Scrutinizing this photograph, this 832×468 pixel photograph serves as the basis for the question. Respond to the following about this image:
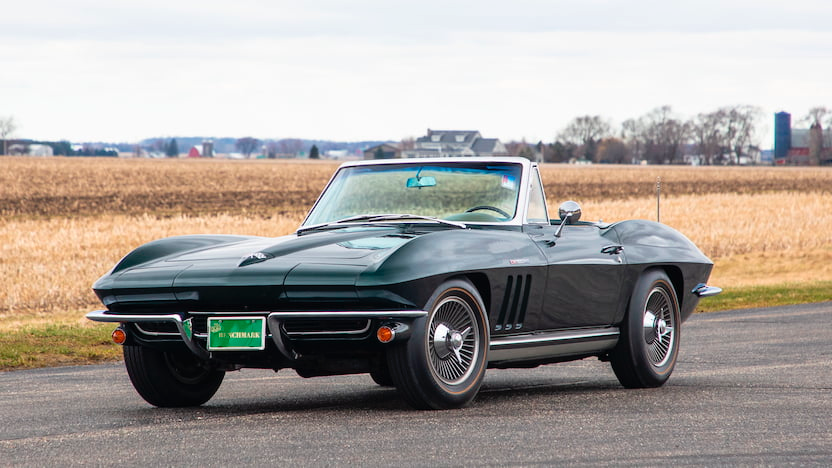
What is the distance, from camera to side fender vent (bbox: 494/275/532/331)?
22.7 ft

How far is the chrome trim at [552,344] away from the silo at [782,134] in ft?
547

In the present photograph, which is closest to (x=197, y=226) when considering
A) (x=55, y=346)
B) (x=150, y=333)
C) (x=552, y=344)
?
(x=55, y=346)

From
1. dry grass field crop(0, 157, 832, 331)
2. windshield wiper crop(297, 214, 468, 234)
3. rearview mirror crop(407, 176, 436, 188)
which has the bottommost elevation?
dry grass field crop(0, 157, 832, 331)

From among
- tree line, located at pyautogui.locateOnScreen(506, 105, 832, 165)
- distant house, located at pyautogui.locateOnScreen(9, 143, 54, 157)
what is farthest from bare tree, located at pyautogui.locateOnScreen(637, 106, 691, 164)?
A: distant house, located at pyautogui.locateOnScreen(9, 143, 54, 157)

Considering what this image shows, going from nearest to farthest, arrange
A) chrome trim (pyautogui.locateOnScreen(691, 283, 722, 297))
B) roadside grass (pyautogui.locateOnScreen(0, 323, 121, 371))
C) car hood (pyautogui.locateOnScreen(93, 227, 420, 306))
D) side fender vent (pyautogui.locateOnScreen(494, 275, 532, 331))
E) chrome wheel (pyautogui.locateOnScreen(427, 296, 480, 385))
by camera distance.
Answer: car hood (pyautogui.locateOnScreen(93, 227, 420, 306)), chrome wheel (pyautogui.locateOnScreen(427, 296, 480, 385)), side fender vent (pyautogui.locateOnScreen(494, 275, 532, 331)), chrome trim (pyautogui.locateOnScreen(691, 283, 722, 297)), roadside grass (pyautogui.locateOnScreen(0, 323, 121, 371))

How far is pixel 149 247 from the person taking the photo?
7309mm

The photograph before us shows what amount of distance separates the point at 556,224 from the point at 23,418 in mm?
3589

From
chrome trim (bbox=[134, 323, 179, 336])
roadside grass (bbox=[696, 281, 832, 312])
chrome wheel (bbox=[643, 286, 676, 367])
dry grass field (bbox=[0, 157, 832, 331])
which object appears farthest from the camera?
dry grass field (bbox=[0, 157, 832, 331])

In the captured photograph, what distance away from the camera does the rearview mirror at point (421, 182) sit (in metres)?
7.85

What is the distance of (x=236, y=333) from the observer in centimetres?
625

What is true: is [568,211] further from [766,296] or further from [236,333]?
[766,296]

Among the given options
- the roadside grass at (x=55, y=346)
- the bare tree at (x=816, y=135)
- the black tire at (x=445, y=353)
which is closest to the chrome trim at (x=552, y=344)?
the black tire at (x=445, y=353)

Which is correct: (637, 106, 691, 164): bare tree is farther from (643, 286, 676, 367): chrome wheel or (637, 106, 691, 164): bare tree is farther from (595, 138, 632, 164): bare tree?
(643, 286, 676, 367): chrome wheel

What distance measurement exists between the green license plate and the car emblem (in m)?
0.32
